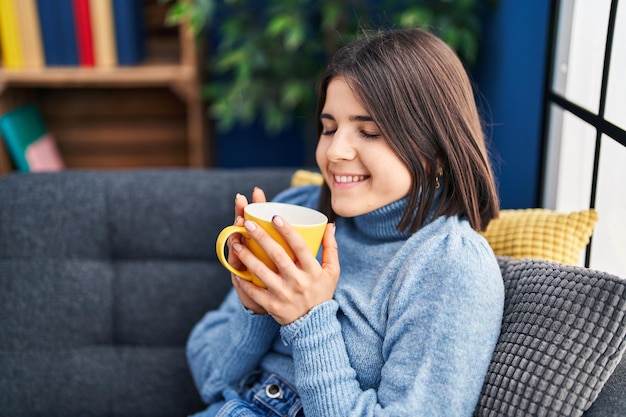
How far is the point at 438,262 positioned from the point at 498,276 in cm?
10

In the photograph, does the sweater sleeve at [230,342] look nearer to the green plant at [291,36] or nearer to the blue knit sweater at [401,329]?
the blue knit sweater at [401,329]

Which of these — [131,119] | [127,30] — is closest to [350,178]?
[127,30]

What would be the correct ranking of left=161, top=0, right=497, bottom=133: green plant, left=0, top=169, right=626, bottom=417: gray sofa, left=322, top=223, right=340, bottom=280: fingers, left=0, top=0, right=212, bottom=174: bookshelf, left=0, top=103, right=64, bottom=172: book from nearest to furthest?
left=322, top=223, right=340, bottom=280: fingers
left=0, top=169, right=626, bottom=417: gray sofa
left=161, top=0, right=497, bottom=133: green plant
left=0, top=103, right=64, bottom=172: book
left=0, top=0, right=212, bottom=174: bookshelf

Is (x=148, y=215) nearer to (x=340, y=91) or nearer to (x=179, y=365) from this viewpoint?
(x=179, y=365)

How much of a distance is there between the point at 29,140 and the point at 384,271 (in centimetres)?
177

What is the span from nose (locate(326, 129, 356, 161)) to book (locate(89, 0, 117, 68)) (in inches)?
60.0

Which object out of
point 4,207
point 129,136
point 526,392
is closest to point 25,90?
point 129,136

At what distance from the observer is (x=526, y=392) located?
0.88 m

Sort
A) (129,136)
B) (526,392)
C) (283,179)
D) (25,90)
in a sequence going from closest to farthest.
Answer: (526,392), (283,179), (25,90), (129,136)

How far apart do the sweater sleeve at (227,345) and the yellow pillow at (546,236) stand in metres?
0.46

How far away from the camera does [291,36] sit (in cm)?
198

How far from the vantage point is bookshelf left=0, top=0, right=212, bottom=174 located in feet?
8.36

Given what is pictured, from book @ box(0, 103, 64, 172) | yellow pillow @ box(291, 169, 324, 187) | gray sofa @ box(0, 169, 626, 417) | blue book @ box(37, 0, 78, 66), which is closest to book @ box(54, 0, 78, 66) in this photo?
blue book @ box(37, 0, 78, 66)

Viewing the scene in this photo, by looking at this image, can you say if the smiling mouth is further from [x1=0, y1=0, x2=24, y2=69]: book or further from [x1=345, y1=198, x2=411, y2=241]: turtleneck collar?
[x1=0, y1=0, x2=24, y2=69]: book
